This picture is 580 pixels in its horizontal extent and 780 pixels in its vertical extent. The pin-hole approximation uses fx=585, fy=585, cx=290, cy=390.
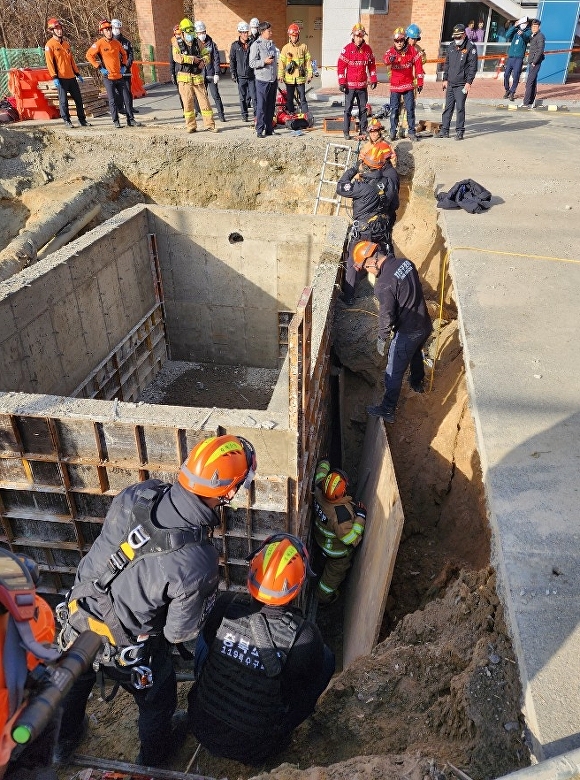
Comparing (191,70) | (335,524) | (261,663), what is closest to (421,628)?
(261,663)

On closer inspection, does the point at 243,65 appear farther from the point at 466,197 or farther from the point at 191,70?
the point at 466,197

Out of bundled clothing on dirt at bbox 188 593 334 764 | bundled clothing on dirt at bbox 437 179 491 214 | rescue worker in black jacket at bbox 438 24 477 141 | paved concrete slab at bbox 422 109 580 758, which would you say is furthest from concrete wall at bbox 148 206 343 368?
bundled clothing on dirt at bbox 188 593 334 764

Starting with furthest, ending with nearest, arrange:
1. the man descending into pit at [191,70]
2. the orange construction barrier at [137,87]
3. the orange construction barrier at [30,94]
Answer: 1. the orange construction barrier at [137,87]
2. the orange construction barrier at [30,94]
3. the man descending into pit at [191,70]

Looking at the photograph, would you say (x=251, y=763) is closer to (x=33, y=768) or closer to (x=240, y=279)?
(x=33, y=768)

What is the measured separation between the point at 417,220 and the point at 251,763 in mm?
9416

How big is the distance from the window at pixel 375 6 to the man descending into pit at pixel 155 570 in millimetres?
19271

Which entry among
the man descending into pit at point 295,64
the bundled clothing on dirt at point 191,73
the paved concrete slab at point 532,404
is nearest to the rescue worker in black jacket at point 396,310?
the paved concrete slab at point 532,404

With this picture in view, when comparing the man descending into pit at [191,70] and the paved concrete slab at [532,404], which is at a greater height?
the man descending into pit at [191,70]

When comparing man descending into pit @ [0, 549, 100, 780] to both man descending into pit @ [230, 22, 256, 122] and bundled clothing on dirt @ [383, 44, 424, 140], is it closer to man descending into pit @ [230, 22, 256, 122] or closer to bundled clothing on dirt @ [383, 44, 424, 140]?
bundled clothing on dirt @ [383, 44, 424, 140]

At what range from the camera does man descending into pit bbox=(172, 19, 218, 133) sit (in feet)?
41.4

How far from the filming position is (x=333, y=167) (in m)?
12.4

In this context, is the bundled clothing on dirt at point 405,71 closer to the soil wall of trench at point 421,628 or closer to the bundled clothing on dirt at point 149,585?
the soil wall of trench at point 421,628

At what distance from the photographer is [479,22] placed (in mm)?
19500

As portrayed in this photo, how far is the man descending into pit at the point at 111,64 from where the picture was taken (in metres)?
13.0
